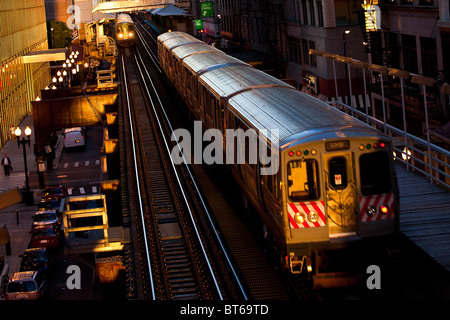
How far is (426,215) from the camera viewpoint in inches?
518

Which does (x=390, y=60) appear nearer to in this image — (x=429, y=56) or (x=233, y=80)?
(x=429, y=56)

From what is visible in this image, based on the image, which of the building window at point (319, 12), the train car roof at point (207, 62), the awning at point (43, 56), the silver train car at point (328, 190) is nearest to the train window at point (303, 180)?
the silver train car at point (328, 190)

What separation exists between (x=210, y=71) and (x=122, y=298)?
10.2 metres

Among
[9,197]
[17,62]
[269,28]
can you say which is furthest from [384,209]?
[17,62]

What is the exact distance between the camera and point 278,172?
11758mm

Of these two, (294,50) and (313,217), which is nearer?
(313,217)

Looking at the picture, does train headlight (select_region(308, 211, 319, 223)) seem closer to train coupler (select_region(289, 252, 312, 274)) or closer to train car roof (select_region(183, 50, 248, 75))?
train coupler (select_region(289, 252, 312, 274))

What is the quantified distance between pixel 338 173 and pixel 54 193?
23.2 meters

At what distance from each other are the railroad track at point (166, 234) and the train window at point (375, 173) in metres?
3.26

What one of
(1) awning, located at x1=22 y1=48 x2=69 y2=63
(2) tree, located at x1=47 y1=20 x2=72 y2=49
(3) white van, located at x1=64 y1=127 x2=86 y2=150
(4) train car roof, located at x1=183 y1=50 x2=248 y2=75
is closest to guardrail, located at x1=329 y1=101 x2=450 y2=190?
(4) train car roof, located at x1=183 y1=50 x2=248 y2=75

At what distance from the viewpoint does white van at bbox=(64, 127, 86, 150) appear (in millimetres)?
46969

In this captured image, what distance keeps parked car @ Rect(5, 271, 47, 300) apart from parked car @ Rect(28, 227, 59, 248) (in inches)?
179

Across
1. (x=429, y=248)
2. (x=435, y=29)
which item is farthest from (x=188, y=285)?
(x=435, y=29)

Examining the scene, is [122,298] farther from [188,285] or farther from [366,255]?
[366,255]
